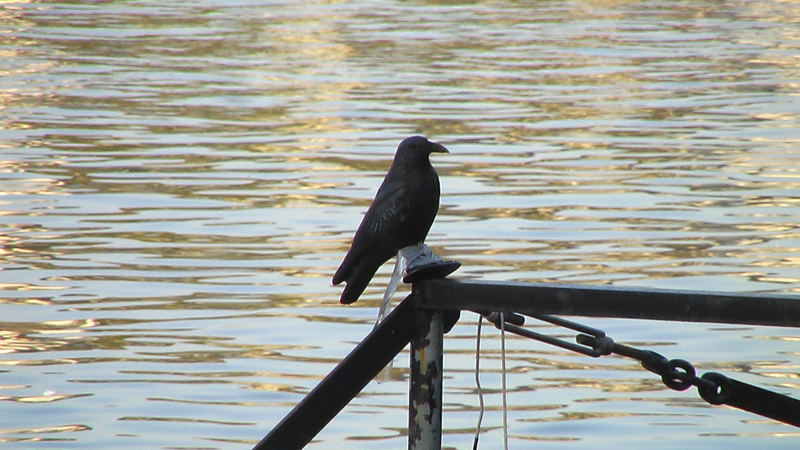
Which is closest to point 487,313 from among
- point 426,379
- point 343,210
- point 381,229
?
point 426,379

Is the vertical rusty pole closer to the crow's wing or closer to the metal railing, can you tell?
the metal railing

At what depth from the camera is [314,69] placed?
1598cm

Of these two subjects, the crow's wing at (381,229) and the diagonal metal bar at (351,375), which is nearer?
the diagonal metal bar at (351,375)

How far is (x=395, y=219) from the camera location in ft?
10.1

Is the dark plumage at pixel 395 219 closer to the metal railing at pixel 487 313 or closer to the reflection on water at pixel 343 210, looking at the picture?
the metal railing at pixel 487 313

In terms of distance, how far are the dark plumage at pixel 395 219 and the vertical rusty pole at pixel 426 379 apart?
0.19 metres

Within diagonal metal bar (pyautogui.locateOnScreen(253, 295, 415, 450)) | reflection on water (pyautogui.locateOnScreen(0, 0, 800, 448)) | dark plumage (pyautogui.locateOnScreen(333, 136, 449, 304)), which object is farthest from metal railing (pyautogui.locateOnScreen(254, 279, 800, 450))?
reflection on water (pyautogui.locateOnScreen(0, 0, 800, 448))

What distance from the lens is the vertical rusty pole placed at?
299cm

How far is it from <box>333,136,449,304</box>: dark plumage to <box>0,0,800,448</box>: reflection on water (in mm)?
2419

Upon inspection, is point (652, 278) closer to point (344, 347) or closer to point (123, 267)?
point (344, 347)

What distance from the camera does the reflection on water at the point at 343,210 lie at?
594 centimetres

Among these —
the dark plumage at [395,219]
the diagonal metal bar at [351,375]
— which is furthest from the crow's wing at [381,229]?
the diagonal metal bar at [351,375]

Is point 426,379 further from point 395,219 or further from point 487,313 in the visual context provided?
point 395,219

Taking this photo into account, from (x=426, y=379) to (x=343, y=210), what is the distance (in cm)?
639
